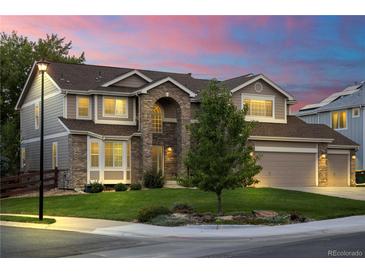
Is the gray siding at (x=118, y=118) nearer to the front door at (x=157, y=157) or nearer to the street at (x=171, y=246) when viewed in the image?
the front door at (x=157, y=157)

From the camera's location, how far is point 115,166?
34781 millimetres

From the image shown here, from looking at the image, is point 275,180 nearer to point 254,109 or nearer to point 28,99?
point 254,109

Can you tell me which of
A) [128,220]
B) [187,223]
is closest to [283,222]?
[187,223]

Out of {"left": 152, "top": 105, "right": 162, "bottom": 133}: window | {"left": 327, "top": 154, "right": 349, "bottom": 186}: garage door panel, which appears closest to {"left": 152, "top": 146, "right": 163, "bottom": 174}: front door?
{"left": 152, "top": 105, "right": 162, "bottom": 133}: window

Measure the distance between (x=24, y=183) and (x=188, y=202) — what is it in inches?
525

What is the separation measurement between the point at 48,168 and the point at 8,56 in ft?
51.2

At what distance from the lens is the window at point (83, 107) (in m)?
35.8

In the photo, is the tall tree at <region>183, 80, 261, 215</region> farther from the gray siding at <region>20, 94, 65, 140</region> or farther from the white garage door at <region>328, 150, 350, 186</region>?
the white garage door at <region>328, 150, 350, 186</region>

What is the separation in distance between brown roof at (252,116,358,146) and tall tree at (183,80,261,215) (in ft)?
51.9

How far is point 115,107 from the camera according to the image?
36.2 metres

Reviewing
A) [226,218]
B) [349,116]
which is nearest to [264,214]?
[226,218]

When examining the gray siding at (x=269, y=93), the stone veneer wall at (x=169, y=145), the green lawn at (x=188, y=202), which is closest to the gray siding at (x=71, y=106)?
the stone veneer wall at (x=169, y=145)

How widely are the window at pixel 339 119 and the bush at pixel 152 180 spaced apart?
20.6 m

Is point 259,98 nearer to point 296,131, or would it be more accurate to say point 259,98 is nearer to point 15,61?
point 296,131
